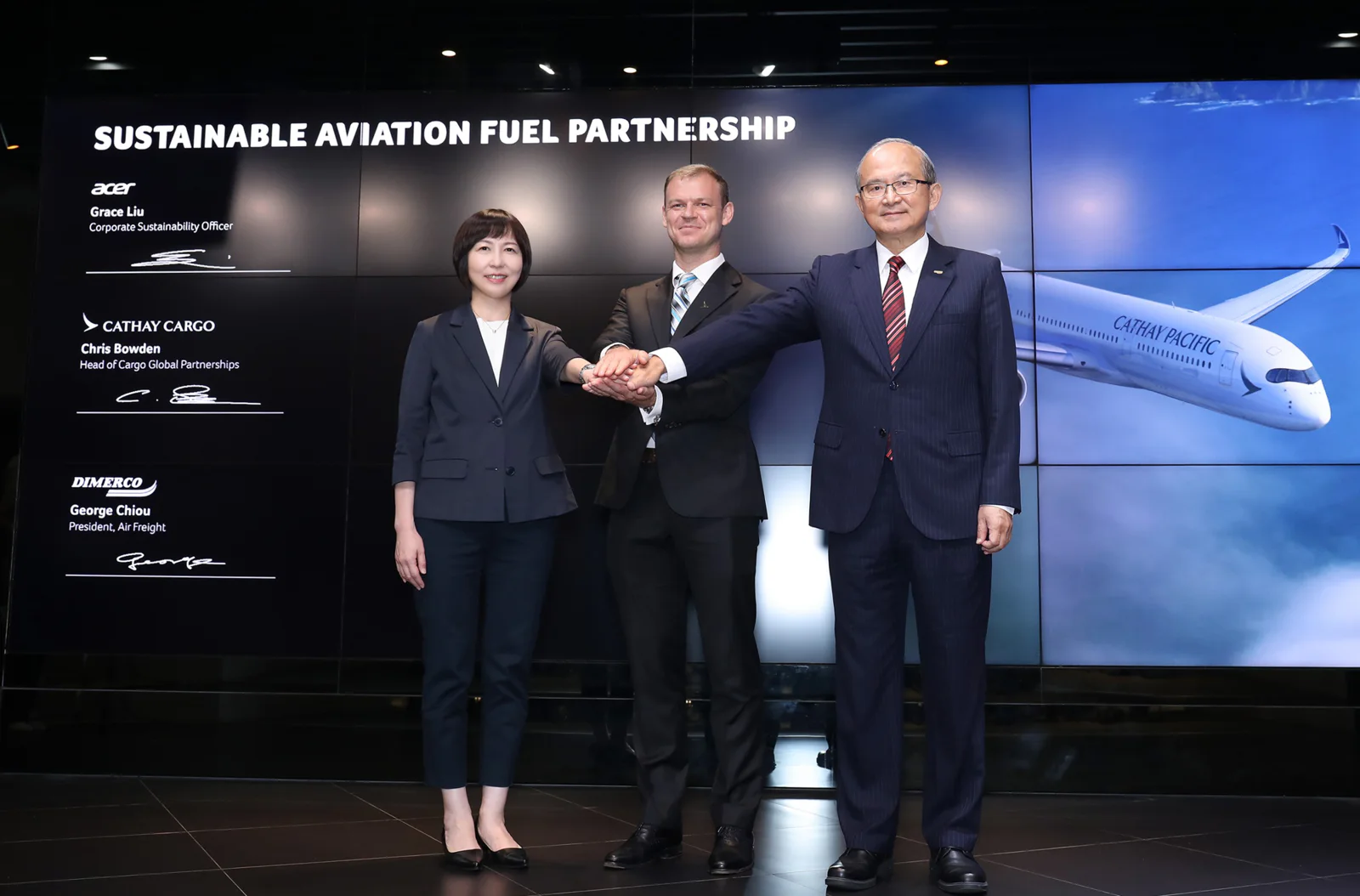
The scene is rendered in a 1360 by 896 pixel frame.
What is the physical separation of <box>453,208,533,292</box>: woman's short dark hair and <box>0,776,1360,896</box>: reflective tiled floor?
1589 millimetres

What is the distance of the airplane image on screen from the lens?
3.89 metres

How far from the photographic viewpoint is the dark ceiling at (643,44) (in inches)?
Answer: 157

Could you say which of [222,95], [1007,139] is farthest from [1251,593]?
[222,95]

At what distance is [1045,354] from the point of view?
13.0 ft

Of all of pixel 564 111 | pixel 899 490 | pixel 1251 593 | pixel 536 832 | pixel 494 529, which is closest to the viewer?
pixel 899 490

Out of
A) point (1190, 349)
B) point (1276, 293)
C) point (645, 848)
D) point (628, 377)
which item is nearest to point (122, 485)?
point (628, 377)

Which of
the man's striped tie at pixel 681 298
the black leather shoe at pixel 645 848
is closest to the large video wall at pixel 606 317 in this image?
the man's striped tie at pixel 681 298

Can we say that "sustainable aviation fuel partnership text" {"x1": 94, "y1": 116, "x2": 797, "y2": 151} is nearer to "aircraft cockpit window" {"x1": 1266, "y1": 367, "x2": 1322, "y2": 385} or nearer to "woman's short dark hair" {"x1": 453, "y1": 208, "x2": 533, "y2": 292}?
"woman's short dark hair" {"x1": 453, "y1": 208, "x2": 533, "y2": 292}

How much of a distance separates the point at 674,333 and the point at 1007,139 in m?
1.75

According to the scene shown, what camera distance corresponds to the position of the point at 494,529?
2.96m

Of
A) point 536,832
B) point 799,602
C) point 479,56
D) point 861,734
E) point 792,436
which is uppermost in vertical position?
point 479,56

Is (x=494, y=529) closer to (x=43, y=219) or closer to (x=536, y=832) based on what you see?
(x=536, y=832)

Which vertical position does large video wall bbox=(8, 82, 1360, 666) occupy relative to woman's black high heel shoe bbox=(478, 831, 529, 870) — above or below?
above
